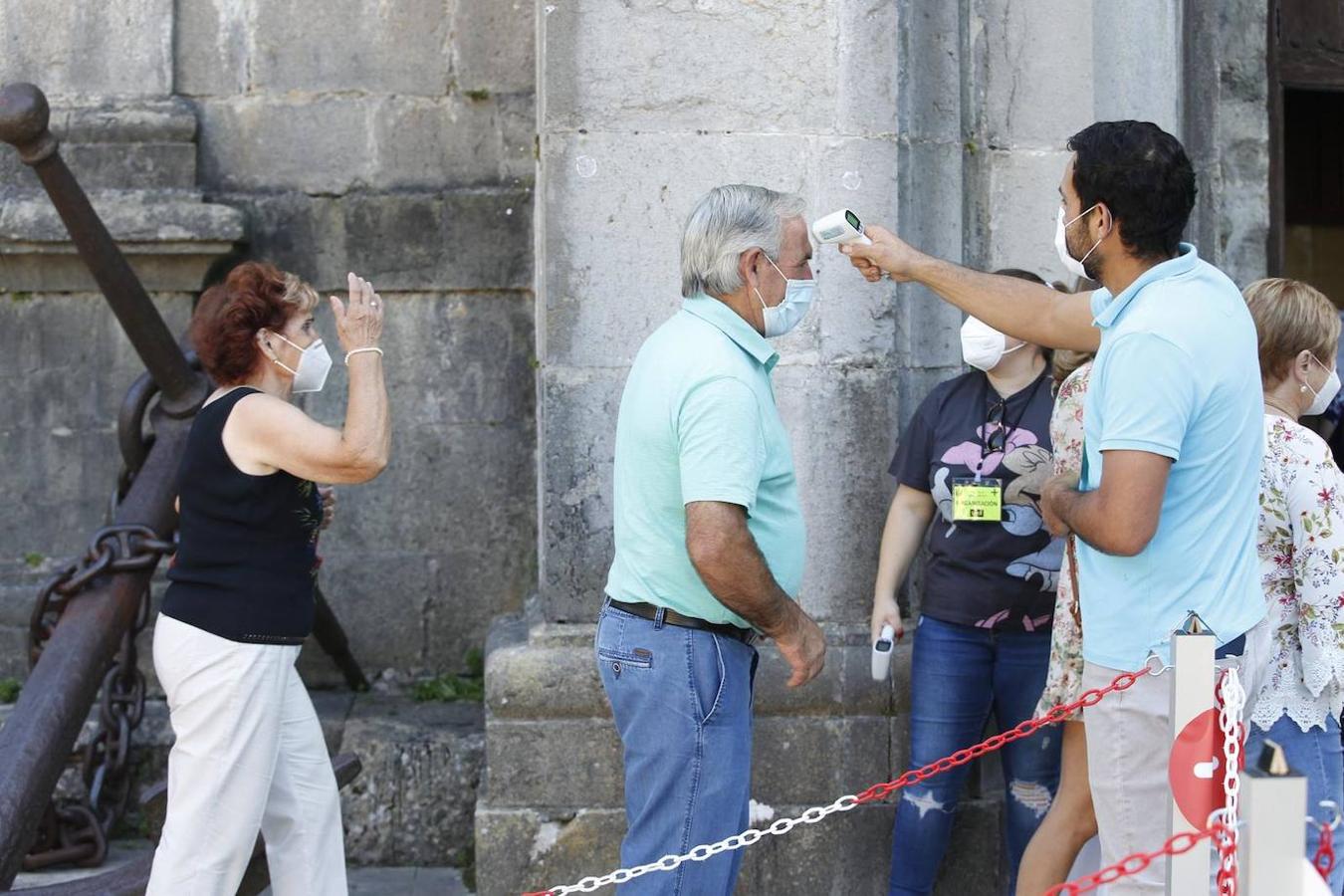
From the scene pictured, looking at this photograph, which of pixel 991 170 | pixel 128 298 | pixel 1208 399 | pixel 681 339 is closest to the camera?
pixel 1208 399

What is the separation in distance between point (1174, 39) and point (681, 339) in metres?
2.14

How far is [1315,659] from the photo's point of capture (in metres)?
3.15

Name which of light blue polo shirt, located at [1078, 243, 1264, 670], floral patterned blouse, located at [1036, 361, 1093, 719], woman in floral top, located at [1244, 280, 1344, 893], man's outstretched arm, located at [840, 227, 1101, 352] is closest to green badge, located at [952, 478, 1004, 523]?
floral patterned blouse, located at [1036, 361, 1093, 719]

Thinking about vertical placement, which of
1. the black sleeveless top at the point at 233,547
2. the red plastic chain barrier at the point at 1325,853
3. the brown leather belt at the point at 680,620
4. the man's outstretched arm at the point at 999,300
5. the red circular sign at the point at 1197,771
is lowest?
the red plastic chain barrier at the point at 1325,853

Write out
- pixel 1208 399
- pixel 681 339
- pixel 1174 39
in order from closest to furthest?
pixel 1208 399 → pixel 681 339 → pixel 1174 39

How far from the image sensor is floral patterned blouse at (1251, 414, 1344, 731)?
3127 millimetres

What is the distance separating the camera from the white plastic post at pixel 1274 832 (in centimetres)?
206

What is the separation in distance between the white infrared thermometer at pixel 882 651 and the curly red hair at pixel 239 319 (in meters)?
1.42

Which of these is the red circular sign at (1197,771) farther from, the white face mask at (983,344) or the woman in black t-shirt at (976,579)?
the white face mask at (983,344)

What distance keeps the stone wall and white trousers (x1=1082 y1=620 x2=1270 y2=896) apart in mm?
2223

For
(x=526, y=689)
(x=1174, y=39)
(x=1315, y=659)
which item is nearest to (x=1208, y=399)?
(x=1315, y=659)

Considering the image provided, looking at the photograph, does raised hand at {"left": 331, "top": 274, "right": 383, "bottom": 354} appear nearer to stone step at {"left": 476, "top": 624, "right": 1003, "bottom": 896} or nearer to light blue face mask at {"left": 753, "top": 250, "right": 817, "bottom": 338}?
light blue face mask at {"left": 753, "top": 250, "right": 817, "bottom": 338}

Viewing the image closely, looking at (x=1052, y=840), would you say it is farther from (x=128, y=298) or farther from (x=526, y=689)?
(x=128, y=298)

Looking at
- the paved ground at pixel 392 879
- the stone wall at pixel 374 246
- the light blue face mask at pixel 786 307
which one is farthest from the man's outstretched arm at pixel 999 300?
the paved ground at pixel 392 879
